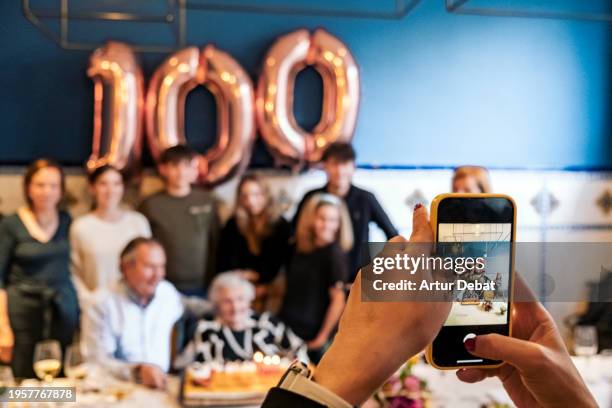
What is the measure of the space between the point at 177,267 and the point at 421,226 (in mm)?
3039

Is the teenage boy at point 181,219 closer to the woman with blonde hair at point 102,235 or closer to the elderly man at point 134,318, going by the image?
the woman with blonde hair at point 102,235

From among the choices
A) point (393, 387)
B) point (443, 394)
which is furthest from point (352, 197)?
point (393, 387)

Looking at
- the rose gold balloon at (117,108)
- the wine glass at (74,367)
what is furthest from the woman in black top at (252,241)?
the wine glass at (74,367)

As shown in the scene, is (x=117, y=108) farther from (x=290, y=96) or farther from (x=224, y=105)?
(x=290, y=96)

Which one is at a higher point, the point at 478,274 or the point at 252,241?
the point at 478,274

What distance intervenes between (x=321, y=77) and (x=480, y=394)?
2319 mm

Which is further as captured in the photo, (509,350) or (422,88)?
(422,88)

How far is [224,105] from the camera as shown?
12.0 feet

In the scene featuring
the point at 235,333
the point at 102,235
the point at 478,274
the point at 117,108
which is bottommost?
the point at 235,333

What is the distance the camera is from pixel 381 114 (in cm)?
405

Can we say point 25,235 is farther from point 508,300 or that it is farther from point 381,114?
point 508,300

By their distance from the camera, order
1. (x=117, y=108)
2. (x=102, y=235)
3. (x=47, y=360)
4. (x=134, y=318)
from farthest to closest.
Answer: (x=117, y=108), (x=102, y=235), (x=134, y=318), (x=47, y=360)

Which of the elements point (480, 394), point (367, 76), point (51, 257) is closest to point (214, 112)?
point (367, 76)

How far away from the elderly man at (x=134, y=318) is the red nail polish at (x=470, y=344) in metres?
2.09
